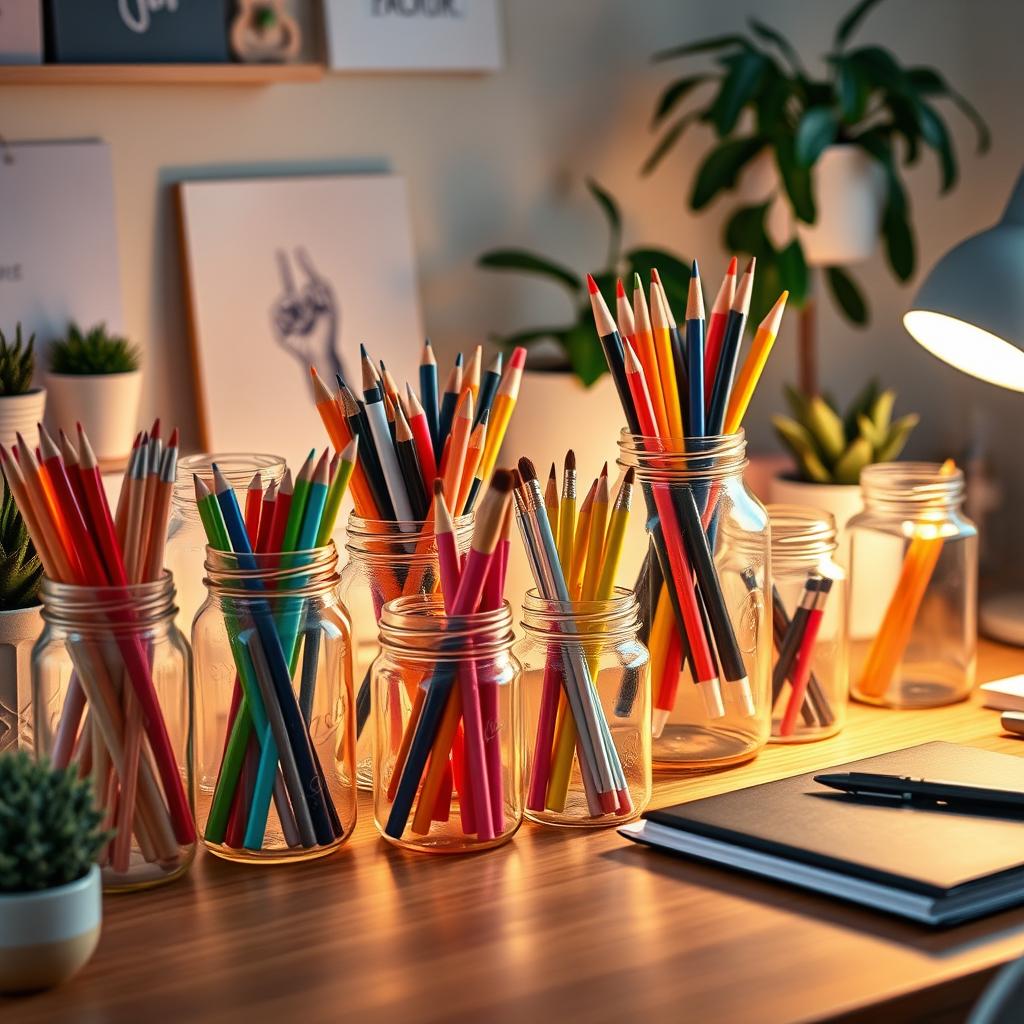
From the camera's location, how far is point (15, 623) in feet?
3.20

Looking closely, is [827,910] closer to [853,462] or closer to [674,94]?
[853,462]

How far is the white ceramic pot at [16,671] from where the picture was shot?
975 mm

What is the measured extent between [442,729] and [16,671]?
0.29 metres

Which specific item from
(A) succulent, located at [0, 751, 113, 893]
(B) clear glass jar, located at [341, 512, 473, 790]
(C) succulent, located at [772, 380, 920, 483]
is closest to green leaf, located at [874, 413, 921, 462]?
(C) succulent, located at [772, 380, 920, 483]

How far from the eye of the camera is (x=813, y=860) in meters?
0.85

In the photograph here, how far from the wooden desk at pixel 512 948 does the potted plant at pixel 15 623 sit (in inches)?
6.4

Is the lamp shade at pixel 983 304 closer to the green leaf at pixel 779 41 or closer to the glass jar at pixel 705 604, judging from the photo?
the glass jar at pixel 705 604

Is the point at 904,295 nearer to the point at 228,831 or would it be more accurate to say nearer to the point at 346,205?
the point at 346,205

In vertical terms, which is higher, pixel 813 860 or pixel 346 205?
pixel 346 205

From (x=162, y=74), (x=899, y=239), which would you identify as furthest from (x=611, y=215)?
(x=162, y=74)

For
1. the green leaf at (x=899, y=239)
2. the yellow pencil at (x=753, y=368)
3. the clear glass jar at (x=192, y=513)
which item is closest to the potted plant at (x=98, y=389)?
the clear glass jar at (x=192, y=513)

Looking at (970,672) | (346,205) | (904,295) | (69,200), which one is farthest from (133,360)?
(904,295)

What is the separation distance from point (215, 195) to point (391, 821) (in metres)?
0.79

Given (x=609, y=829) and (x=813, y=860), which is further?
(x=609, y=829)
